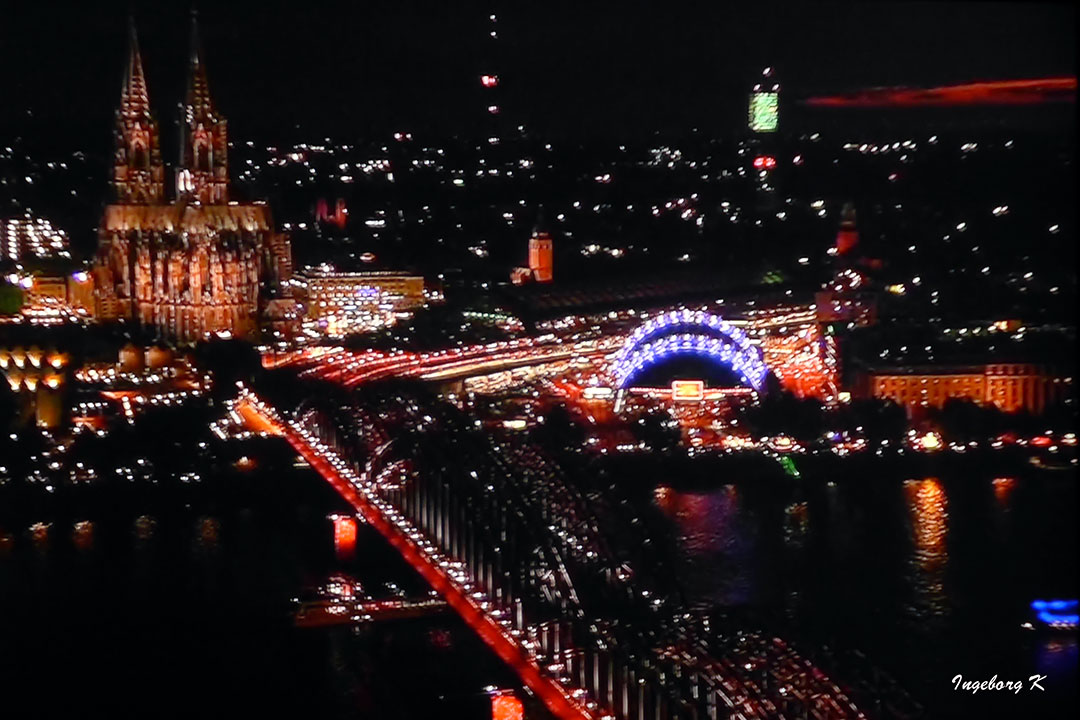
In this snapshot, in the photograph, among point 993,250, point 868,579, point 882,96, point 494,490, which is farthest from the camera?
point 993,250

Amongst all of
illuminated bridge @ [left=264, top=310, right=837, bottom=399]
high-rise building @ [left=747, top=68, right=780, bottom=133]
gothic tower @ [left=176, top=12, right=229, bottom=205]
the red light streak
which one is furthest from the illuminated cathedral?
the red light streak

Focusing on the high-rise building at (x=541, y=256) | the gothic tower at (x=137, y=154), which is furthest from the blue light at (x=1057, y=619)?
the high-rise building at (x=541, y=256)

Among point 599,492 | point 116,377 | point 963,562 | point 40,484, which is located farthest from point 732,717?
point 116,377

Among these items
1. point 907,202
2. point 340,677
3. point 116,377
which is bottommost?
point 340,677

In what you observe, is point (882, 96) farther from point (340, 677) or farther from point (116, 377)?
point (116, 377)

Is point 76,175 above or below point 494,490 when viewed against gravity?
above

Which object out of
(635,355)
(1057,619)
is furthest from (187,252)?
(1057,619)

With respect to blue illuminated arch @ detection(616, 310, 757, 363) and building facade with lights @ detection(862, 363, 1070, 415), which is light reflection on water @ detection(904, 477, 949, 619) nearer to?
building facade with lights @ detection(862, 363, 1070, 415)
